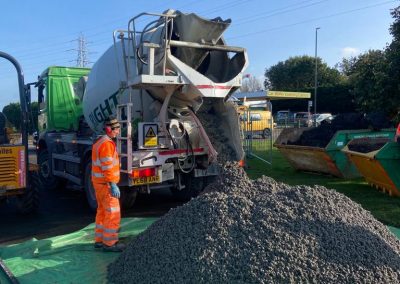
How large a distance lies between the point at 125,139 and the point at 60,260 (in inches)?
88.2

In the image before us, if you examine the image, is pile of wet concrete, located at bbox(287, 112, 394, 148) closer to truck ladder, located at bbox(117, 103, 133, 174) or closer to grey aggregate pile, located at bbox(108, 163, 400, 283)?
truck ladder, located at bbox(117, 103, 133, 174)

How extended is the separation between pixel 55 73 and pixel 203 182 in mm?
4642

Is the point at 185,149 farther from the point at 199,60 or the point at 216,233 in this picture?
the point at 216,233

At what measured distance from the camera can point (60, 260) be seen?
191 inches

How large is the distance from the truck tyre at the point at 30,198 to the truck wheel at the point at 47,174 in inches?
101

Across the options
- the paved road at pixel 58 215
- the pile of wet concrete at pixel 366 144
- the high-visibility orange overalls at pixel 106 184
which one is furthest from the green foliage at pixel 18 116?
the pile of wet concrete at pixel 366 144

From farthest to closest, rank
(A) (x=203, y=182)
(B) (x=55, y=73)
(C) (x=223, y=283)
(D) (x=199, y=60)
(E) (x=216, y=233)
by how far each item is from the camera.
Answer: (B) (x=55, y=73), (A) (x=203, y=182), (D) (x=199, y=60), (E) (x=216, y=233), (C) (x=223, y=283)

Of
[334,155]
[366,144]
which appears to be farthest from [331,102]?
[366,144]

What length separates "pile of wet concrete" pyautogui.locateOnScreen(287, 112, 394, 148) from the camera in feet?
33.3

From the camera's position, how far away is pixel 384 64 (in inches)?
509

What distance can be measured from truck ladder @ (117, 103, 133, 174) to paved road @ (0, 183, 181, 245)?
48.3 inches

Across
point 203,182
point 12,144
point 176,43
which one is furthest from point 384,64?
point 12,144

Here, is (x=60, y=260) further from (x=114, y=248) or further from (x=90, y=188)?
(x=90, y=188)

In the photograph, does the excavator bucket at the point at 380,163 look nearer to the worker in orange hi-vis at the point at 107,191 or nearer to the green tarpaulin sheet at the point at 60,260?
the green tarpaulin sheet at the point at 60,260
